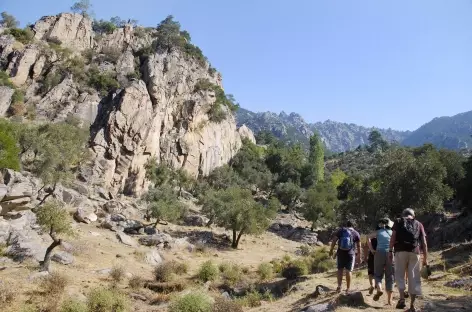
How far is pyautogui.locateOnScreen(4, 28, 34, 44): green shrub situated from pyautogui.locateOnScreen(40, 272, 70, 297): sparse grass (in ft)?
224

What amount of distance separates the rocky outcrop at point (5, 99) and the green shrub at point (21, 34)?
1820 centimetres

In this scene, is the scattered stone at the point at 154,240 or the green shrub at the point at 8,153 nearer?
the scattered stone at the point at 154,240

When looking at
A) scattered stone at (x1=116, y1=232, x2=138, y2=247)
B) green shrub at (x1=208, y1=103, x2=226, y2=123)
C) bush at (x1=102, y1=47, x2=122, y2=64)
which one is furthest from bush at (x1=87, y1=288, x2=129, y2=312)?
bush at (x1=102, y1=47, x2=122, y2=64)

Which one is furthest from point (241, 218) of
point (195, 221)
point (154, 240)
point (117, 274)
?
point (117, 274)

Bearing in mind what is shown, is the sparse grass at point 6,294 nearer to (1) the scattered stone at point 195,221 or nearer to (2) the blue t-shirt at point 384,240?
(2) the blue t-shirt at point 384,240

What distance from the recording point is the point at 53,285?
1405 centimetres

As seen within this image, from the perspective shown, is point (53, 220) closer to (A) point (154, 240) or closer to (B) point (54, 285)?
(B) point (54, 285)

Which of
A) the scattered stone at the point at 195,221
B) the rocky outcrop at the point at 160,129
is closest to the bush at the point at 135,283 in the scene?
the scattered stone at the point at 195,221

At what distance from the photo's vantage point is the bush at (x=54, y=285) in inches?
545

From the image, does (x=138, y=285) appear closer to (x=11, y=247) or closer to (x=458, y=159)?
(x=11, y=247)

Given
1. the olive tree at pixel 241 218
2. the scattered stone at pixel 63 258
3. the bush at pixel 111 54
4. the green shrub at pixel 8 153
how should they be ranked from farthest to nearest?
the bush at pixel 111 54 → the olive tree at pixel 241 218 → the green shrub at pixel 8 153 → the scattered stone at pixel 63 258

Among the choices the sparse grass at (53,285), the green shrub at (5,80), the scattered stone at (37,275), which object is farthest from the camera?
the green shrub at (5,80)

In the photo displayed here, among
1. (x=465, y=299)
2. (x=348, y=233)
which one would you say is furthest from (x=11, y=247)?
(x=465, y=299)

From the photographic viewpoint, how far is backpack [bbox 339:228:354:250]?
1064 centimetres
